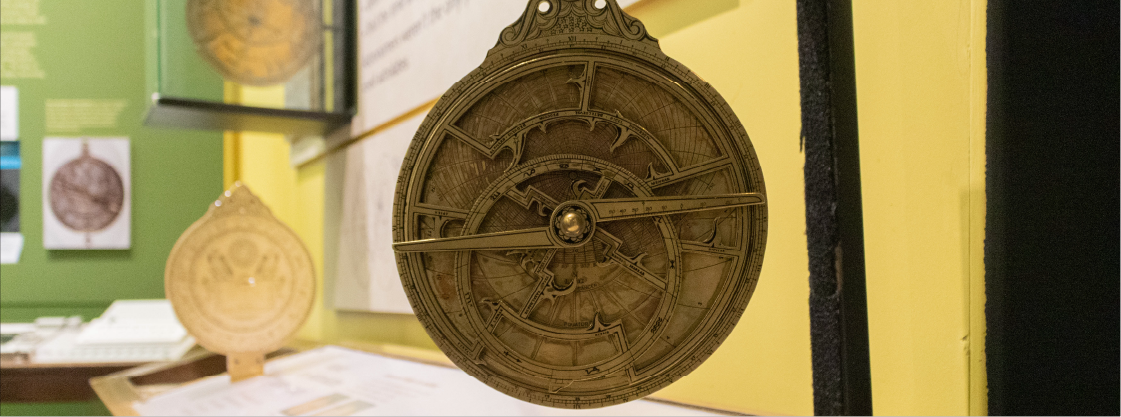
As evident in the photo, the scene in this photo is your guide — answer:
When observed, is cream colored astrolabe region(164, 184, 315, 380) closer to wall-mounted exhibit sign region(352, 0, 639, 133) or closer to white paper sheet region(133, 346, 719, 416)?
white paper sheet region(133, 346, 719, 416)

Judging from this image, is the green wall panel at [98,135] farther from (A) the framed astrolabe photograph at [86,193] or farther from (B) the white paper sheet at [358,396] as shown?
(B) the white paper sheet at [358,396]

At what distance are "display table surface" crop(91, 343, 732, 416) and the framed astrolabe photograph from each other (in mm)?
701

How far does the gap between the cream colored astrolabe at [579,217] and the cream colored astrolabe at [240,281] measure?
84cm

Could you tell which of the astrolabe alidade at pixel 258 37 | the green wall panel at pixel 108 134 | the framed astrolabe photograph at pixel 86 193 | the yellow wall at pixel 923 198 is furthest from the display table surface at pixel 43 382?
the yellow wall at pixel 923 198

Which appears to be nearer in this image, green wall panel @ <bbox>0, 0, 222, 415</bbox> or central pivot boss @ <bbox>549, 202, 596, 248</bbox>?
central pivot boss @ <bbox>549, 202, 596, 248</bbox>

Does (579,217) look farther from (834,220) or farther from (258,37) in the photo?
(258,37)

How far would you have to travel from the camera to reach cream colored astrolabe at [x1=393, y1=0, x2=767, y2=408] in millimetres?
528

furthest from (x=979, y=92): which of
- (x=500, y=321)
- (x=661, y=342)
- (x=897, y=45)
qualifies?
(x=500, y=321)

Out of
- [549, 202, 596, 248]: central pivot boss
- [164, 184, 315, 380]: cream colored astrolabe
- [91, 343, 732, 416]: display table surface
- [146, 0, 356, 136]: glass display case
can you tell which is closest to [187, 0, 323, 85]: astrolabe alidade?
[146, 0, 356, 136]: glass display case

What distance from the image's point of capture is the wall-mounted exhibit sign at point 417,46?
2.75 feet

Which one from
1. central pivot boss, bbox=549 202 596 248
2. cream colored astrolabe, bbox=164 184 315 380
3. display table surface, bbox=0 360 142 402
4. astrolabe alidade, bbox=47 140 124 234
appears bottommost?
display table surface, bbox=0 360 142 402

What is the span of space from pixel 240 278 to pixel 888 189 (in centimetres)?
114

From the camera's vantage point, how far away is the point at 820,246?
24.5 inches

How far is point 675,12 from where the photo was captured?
76 centimetres
